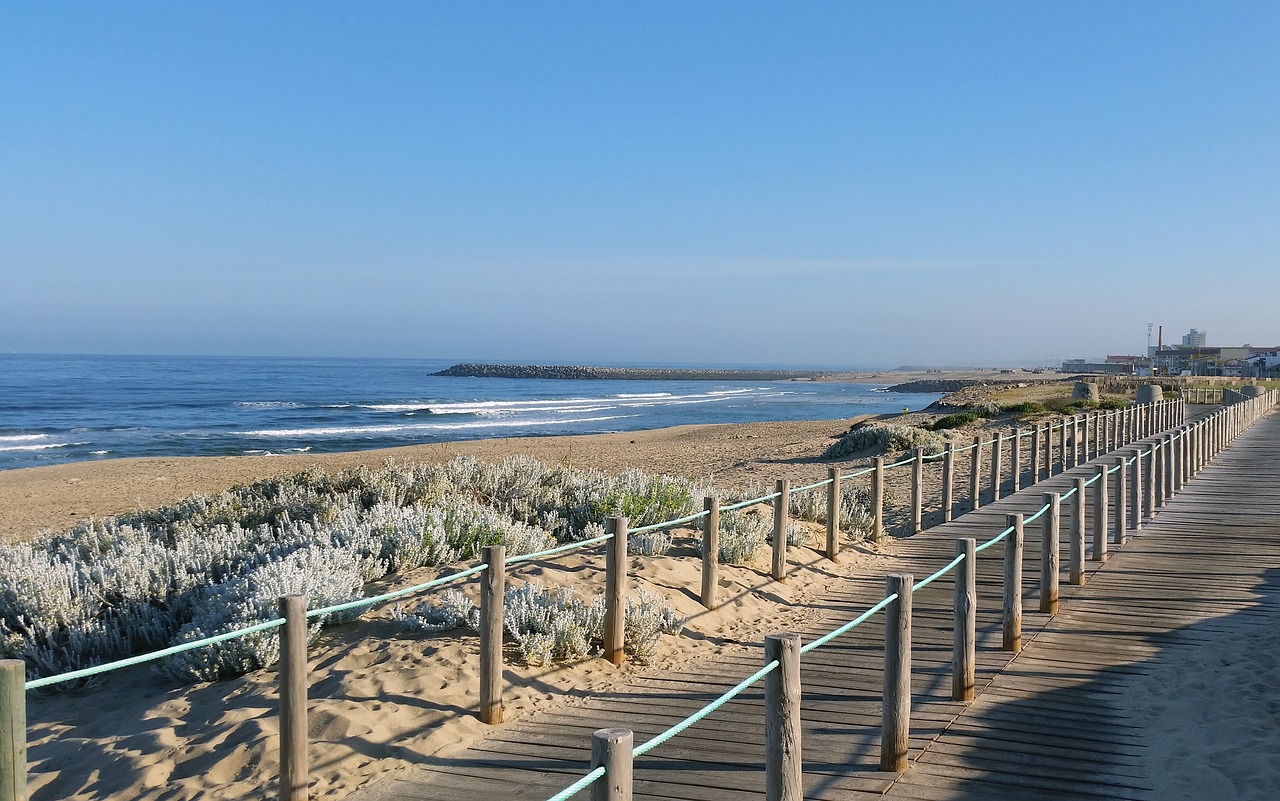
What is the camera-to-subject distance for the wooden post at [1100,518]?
927cm

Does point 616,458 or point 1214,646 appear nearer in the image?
point 1214,646

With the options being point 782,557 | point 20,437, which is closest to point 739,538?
point 782,557

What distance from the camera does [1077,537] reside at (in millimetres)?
8328

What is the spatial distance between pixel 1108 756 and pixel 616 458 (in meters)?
23.3

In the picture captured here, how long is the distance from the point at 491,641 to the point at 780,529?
156 inches

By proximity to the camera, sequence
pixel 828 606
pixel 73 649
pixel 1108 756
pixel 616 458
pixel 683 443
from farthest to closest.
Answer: pixel 683 443, pixel 616 458, pixel 828 606, pixel 73 649, pixel 1108 756

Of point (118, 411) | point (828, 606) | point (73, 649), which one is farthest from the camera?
point (118, 411)

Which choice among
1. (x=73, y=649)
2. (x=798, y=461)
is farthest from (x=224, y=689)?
(x=798, y=461)

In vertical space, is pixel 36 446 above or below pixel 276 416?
below

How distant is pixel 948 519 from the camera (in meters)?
12.4

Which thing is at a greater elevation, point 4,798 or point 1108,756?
point 4,798

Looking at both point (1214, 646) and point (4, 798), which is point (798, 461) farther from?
point (4, 798)

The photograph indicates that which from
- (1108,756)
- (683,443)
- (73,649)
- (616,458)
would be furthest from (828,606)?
(683,443)

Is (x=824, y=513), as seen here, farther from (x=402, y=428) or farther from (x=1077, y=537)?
(x=402, y=428)
